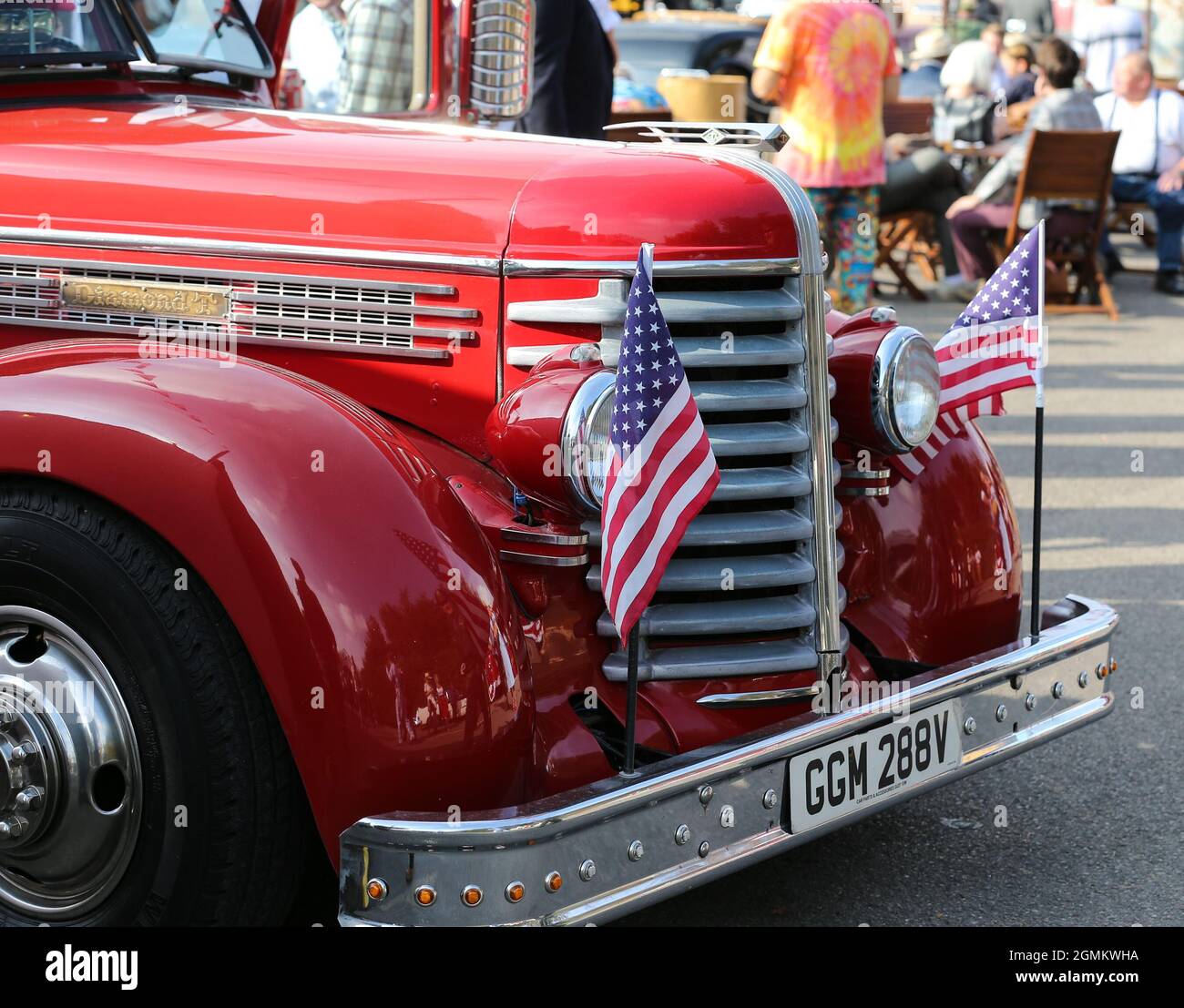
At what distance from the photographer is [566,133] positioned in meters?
6.66

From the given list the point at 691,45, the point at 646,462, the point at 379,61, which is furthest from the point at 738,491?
the point at 691,45

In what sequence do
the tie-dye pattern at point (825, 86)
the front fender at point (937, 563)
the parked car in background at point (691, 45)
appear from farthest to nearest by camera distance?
the parked car in background at point (691, 45) → the tie-dye pattern at point (825, 86) → the front fender at point (937, 563)

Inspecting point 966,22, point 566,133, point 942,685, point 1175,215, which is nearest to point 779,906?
point 942,685

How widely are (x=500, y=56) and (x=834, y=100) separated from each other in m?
4.58

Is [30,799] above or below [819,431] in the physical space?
below

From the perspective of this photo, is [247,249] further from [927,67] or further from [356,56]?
[927,67]

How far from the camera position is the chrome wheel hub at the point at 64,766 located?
271 centimetres

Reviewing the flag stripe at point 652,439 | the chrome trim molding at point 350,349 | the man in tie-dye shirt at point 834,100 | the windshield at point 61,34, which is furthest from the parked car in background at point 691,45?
the flag stripe at point 652,439

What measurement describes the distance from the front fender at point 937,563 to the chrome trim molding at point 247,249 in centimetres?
101

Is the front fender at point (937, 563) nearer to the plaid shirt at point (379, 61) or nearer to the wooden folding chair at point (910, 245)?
the plaid shirt at point (379, 61)

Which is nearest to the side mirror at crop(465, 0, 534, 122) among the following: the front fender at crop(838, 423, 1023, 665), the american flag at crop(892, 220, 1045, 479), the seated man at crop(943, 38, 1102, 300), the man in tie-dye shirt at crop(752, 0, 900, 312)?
the american flag at crop(892, 220, 1045, 479)

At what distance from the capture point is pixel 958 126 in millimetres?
13133
